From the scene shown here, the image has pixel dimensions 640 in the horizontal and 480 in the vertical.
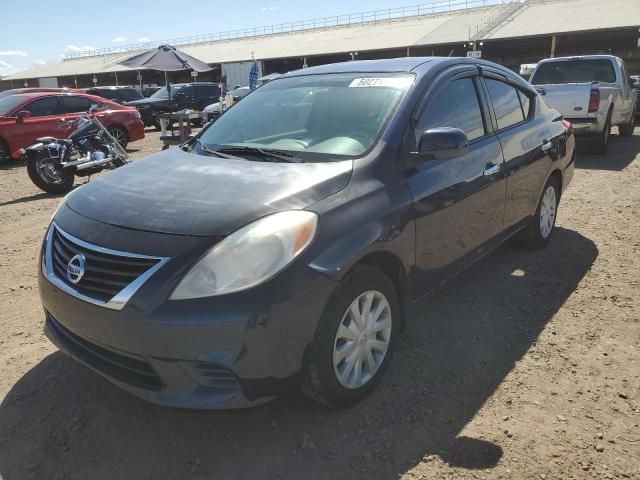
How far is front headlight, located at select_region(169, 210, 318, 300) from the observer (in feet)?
6.89

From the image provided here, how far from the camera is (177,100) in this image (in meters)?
18.9

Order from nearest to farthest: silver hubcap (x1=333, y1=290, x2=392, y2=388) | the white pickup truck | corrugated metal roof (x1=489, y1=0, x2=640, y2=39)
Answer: silver hubcap (x1=333, y1=290, x2=392, y2=388)
the white pickup truck
corrugated metal roof (x1=489, y1=0, x2=640, y2=39)

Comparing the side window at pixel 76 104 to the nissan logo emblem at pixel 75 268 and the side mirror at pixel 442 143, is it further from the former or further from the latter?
the side mirror at pixel 442 143

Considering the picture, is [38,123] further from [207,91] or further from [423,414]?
[423,414]

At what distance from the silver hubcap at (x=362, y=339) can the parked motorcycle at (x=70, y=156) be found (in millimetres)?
7020

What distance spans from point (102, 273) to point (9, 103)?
437 inches

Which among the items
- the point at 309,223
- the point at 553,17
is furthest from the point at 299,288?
the point at 553,17

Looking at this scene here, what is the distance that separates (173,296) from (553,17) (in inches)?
1595

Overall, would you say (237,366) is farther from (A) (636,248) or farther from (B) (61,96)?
(B) (61,96)

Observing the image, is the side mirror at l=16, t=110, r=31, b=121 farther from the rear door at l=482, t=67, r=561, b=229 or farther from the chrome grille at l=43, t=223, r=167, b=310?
the rear door at l=482, t=67, r=561, b=229

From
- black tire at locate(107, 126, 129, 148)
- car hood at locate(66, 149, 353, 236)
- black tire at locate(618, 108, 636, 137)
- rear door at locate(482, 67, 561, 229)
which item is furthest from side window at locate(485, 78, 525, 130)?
black tire at locate(107, 126, 129, 148)

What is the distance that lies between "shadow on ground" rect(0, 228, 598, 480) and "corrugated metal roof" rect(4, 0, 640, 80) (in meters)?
33.8

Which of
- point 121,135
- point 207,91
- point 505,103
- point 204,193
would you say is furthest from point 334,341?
point 207,91

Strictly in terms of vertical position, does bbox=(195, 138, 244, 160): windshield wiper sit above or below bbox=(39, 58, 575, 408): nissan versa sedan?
above
